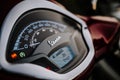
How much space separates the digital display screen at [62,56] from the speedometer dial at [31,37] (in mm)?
32

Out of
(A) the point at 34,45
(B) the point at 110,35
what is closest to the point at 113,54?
(B) the point at 110,35

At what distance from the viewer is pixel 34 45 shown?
0.56 metres

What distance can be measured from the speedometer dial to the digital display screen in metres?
0.03

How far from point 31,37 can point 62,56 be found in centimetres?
6

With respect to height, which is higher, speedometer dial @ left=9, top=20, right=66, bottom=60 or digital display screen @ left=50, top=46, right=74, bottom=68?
speedometer dial @ left=9, top=20, right=66, bottom=60

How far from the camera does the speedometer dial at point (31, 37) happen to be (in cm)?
55

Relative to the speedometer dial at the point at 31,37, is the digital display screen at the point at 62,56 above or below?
below

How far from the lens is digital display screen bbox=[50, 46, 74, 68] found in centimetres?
58

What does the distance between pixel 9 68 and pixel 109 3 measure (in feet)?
0.81

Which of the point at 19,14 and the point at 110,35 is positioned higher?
the point at 19,14

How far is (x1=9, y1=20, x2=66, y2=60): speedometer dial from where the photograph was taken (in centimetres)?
55

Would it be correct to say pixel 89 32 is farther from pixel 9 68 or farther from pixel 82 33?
pixel 9 68

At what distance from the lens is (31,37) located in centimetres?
56

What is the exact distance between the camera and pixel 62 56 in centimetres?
59
